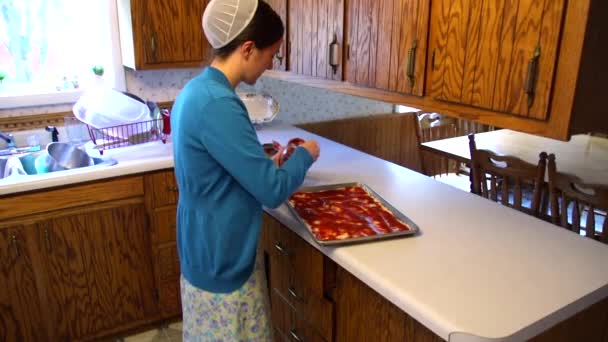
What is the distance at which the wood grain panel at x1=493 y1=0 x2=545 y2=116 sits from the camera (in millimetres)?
1199

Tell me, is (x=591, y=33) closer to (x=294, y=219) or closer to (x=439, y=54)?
(x=439, y=54)

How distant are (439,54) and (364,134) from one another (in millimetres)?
1581

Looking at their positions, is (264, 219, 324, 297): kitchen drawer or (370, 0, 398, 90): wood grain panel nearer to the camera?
(264, 219, 324, 297): kitchen drawer

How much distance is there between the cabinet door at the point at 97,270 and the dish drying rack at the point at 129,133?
1.05ft

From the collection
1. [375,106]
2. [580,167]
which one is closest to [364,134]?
[375,106]

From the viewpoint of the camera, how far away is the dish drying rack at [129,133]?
2215 mm

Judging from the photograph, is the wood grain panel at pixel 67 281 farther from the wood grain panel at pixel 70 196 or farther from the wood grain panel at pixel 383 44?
the wood grain panel at pixel 383 44

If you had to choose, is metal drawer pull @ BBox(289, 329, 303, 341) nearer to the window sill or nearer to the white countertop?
the white countertop

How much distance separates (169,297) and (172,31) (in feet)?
4.37

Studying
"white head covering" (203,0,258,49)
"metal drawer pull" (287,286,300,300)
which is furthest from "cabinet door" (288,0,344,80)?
"metal drawer pull" (287,286,300,300)

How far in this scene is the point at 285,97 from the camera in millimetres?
2869

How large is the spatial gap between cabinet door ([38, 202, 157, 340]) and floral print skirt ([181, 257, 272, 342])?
0.81 m

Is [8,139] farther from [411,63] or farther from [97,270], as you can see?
[411,63]

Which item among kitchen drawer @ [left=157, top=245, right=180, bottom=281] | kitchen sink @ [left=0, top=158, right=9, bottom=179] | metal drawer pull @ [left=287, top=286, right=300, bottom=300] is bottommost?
kitchen drawer @ [left=157, top=245, right=180, bottom=281]
